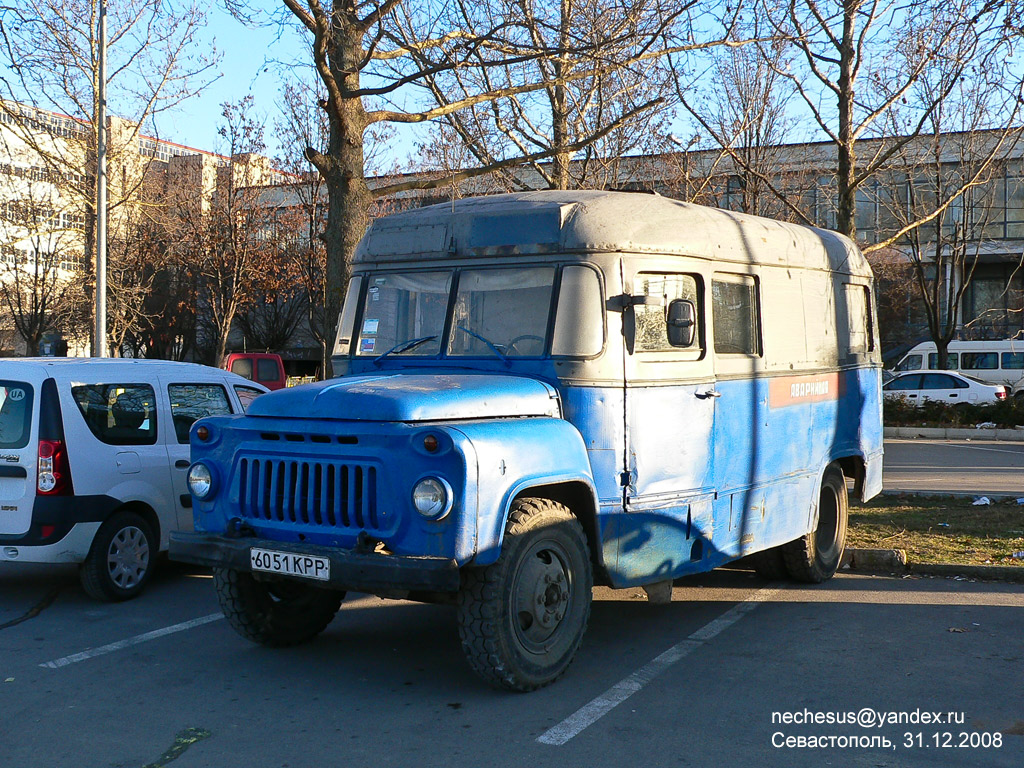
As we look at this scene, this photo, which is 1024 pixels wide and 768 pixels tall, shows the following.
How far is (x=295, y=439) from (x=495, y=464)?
45.2 inches

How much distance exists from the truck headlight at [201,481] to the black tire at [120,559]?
2082 millimetres

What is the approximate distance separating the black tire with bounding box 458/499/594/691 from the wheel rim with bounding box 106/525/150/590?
11.8 ft

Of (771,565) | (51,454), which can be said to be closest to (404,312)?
(51,454)

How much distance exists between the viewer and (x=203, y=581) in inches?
337

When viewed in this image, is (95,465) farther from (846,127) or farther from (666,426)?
(846,127)

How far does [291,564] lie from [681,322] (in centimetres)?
258

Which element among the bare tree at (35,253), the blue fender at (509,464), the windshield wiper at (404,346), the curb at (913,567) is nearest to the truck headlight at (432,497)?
the blue fender at (509,464)

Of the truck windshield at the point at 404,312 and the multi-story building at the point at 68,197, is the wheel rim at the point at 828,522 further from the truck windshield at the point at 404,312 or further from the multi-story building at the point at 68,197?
the multi-story building at the point at 68,197

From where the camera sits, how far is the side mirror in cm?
605

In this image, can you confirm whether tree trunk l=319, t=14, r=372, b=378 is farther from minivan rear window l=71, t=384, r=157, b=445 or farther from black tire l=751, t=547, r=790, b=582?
black tire l=751, t=547, r=790, b=582

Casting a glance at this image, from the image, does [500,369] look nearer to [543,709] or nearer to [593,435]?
[593,435]

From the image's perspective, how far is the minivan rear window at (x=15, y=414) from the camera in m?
7.36

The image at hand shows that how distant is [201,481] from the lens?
5.88 meters

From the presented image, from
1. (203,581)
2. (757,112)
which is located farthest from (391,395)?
(757,112)
